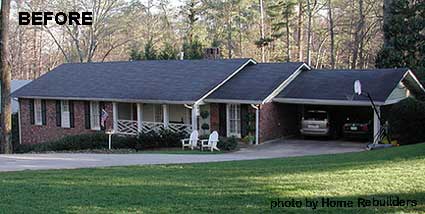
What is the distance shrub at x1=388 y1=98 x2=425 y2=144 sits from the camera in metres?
20.7

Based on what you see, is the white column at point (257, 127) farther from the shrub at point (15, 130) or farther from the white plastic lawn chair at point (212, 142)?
the shrub at point (15, 130)

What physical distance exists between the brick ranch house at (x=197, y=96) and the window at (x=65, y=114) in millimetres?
54

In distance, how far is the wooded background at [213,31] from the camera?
5078 cm

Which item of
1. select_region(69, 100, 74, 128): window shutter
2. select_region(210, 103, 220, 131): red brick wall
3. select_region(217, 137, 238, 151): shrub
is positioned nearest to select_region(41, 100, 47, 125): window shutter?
select_region(69, 100, 74, 128): window shutter

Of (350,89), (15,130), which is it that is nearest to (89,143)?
(15,130)

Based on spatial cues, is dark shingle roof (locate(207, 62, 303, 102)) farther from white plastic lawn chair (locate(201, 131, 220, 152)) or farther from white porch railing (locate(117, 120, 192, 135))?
white plastic lawn chair (locate(201, 131, 220, 152))

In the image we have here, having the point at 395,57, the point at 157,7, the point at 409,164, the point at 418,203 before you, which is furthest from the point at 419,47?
the point at 157,7

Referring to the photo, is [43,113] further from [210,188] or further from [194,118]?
[210,188]

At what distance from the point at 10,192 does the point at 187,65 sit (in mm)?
20278

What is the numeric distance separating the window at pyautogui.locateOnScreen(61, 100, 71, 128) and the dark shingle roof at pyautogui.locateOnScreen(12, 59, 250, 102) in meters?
0.64

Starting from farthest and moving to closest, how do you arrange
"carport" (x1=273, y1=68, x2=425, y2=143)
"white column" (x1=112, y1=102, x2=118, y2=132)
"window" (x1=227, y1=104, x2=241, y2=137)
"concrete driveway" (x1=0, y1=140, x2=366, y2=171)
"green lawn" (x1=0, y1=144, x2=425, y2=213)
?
"white column" (x1=112, y1=102, x2=118, y2=132) → "window" (x1=227, y1=104, x2=241, y2=137) → "carport" (x1=273, y1=68, x2=425, y2=143) → "concrete driveway" (x1=0, y1=140, x2=366, y2=171) → "green lawn" (x1=0, y1=144, x2=425, y2=213)

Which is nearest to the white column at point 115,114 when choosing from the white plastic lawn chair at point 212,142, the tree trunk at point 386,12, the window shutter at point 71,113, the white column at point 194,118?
the window shutter at point 71,113

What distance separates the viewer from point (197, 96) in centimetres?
2441

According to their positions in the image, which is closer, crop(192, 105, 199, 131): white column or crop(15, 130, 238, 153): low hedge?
crop(15, 130, 238, 153): low hedge
